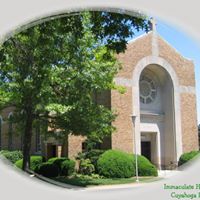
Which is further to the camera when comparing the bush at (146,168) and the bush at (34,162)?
the bush at (146,168)

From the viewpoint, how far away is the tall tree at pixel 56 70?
19.4ft

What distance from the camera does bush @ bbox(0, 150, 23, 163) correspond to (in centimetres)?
571

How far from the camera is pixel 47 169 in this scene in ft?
19.0

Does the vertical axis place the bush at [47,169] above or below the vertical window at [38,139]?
below

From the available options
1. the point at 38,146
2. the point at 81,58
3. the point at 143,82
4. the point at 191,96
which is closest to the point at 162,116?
the point at 143,82

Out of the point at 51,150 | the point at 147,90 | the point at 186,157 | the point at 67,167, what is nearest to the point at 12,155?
the point at 51,150

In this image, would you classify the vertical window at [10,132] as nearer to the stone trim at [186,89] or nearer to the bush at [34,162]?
the bush at [34,162]

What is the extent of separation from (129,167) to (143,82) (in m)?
2.11

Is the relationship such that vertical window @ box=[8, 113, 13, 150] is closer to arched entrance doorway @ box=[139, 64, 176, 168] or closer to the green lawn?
the green lawn

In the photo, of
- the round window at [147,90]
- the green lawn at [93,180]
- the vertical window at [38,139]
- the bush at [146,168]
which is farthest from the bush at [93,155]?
the round window at [147,90]

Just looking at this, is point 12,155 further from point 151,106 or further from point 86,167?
point 151,106

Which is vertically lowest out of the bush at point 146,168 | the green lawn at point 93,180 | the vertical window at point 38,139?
the green lawn at point 93,180

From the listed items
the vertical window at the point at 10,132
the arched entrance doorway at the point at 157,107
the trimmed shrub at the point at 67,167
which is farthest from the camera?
the arched entrance doorway at the point at 157,107

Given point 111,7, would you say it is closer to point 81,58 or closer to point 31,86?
point 81,58
